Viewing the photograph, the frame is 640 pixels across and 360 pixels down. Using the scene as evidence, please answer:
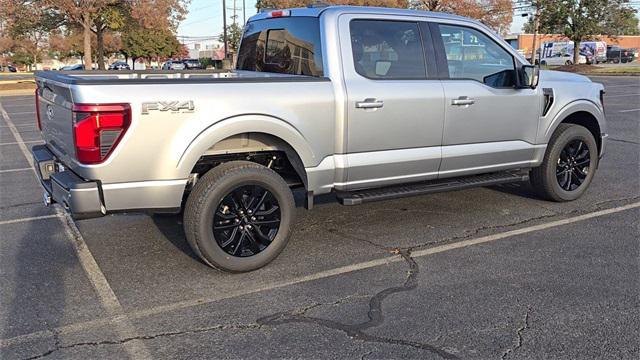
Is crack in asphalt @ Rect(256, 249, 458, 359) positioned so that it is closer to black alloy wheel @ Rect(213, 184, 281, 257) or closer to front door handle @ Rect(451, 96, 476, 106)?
black alloy wheel @ Rect(213, 184, 281, 257)

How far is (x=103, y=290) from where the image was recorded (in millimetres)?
3992

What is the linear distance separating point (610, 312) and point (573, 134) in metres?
2.90

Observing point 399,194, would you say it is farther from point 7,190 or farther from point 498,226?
point 7,190

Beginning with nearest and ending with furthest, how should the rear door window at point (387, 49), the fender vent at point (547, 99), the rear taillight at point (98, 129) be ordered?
the rear taillight at point (98, 129), the rear door window at point (387, 49), the fender vent at point (547, 99)

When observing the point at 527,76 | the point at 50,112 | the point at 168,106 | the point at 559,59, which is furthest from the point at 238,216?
the point at 559,59

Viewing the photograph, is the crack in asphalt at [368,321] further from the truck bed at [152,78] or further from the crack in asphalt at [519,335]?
the truck bed at [152,78]

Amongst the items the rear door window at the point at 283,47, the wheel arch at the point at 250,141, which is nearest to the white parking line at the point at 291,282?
the wheel arch at the point at 250,141

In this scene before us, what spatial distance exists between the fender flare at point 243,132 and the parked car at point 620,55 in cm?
6377

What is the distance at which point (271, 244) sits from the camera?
4410mm

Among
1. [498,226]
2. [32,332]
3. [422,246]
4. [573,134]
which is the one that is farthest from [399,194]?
[32,332]

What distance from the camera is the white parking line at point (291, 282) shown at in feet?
11.1

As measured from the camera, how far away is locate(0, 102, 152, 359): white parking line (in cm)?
323

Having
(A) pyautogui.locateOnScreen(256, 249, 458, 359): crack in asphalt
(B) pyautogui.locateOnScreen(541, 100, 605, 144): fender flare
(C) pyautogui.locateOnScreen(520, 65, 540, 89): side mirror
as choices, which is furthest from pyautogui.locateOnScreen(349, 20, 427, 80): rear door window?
(A) pyautogui.locateOnScreen(256, 249, 458, 359): crack in asphalt

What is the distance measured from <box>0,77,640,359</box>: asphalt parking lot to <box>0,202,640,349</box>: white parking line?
1 centimetres
